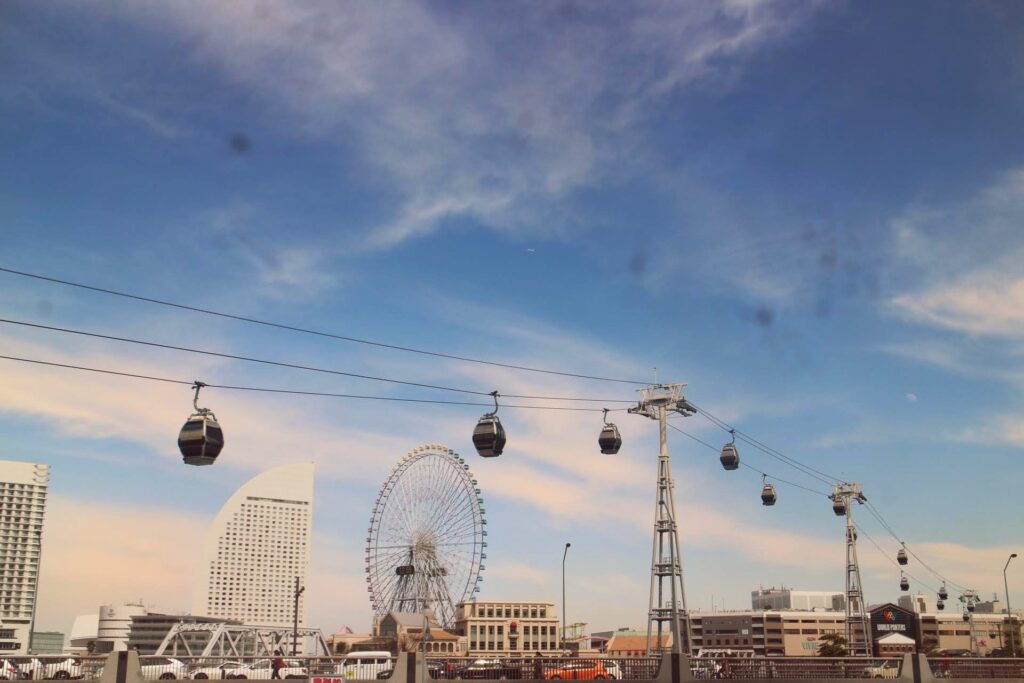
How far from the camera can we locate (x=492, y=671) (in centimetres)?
3894

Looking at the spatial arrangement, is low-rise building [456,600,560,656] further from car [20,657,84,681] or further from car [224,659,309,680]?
car [20,657,84,681]

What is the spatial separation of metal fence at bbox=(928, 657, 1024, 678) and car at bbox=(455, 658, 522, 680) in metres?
19.3

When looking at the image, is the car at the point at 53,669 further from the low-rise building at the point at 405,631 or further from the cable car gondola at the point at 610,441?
the low-rise building at the point at 405,631

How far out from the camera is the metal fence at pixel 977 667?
4406 centimetres

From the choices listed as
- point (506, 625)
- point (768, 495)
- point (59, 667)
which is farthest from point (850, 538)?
point (506, 625)

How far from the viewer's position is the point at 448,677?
39719 millimetres

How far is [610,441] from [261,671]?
63.6ft

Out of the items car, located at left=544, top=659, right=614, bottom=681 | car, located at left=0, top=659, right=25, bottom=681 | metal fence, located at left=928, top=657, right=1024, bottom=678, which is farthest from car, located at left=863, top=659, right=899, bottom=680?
car, located at left=0, top=659, right=25, bottom=681

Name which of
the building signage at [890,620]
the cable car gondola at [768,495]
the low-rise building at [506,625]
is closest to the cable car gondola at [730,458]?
the cable car gondola at [768,495]

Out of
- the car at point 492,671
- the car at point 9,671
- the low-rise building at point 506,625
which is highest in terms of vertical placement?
the car at point 492,671

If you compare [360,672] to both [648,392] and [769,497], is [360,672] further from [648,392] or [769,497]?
[769,497]

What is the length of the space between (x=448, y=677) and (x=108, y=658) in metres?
13.0

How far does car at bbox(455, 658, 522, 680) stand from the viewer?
38188 mm

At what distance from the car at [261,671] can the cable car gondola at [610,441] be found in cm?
1562
